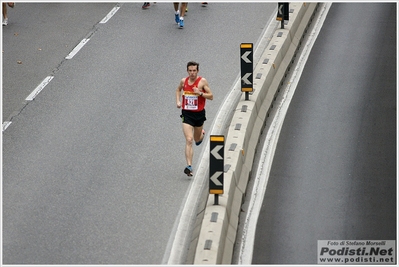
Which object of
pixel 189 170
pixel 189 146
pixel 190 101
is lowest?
pixel 189 170

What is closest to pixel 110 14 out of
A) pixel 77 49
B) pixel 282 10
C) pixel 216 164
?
pixel 77 49

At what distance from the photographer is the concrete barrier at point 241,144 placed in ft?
36.0

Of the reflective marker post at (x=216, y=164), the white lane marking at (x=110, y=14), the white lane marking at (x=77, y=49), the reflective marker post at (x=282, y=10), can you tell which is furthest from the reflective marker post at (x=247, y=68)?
the white lane marking at (x=110, y=14)

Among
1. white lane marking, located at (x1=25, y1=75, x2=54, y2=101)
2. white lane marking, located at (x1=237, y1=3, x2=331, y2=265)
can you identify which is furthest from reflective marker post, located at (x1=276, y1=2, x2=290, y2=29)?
white lane marking, located at (x1=25, y1=75, x2=54, y2=101)

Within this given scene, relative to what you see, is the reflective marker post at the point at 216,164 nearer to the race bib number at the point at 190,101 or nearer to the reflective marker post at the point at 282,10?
the race bib number at the point at 190,101

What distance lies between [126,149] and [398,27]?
9005 millimetres

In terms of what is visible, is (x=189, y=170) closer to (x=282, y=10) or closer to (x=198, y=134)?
(x=198, y=134)

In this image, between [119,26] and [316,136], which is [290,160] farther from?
[119,26]

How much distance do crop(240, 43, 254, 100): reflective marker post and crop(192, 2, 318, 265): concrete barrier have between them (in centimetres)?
21

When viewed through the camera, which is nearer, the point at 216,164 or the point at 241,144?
the point at 216,164

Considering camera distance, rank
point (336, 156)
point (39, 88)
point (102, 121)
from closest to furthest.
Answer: point (336, 156) < point (102, 121) < point (39, 88)

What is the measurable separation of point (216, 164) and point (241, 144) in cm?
209

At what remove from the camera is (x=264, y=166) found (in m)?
13.9

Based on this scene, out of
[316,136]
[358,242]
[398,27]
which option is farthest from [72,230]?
[398,27]
